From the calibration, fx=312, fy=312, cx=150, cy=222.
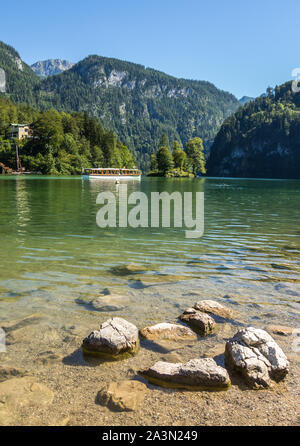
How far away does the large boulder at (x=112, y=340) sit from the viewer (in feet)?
20.1

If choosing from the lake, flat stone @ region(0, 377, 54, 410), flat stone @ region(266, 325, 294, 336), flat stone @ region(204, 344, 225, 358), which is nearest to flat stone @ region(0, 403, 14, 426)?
flat stone @ region(0, 377, 54, 410)

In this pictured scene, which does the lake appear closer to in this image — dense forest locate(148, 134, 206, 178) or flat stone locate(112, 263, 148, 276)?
flat stone locate(112, 263, 148, 276)

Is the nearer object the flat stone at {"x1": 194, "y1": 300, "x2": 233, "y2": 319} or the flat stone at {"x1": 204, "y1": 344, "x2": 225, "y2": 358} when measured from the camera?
the flat stone at {"x1": 204, "y1": 344, "x2": 225, "y2": 358}

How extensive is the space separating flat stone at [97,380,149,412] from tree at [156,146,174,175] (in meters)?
167

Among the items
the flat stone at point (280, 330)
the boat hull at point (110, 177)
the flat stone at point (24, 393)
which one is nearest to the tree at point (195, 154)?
the boat hull at point (110, 177)

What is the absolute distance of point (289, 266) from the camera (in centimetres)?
1298

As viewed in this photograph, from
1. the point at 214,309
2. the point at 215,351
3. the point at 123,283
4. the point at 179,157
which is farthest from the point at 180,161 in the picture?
the point at 215,351

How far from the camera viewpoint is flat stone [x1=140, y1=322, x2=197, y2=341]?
684 cm

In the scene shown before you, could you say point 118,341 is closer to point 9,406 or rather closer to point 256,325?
point 9,406

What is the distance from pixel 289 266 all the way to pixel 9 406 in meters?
11.5

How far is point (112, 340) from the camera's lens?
6.13 meters

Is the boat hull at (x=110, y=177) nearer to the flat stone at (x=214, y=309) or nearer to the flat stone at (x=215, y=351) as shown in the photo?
the flat stone at (x=214, y=309)

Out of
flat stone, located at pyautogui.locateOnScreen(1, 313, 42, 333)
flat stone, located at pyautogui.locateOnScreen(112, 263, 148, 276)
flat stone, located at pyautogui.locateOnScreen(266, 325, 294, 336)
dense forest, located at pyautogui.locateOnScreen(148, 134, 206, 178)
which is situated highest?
dense forest, located at pyautogui.locateOnScreen(148, 134, 206, 178)

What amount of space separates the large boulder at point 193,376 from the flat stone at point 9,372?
2.23 metres
